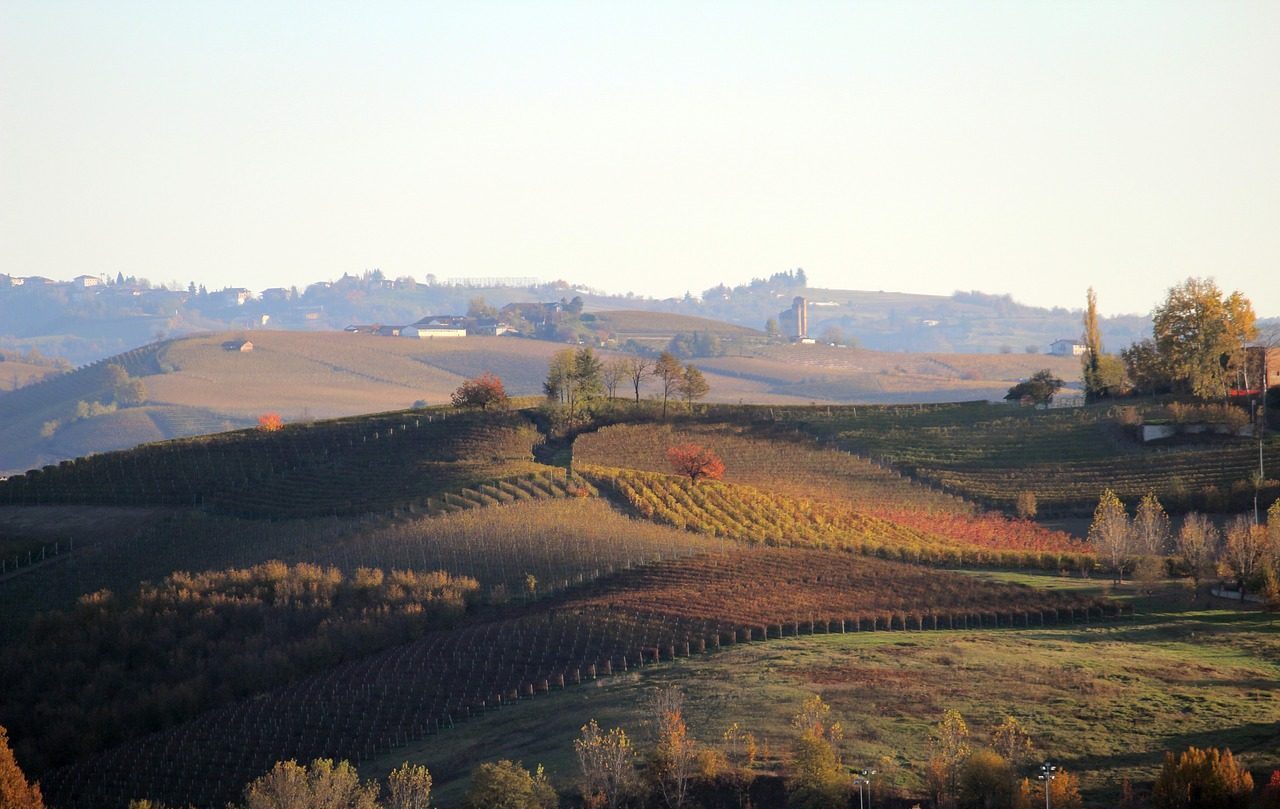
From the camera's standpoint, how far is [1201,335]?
321ft

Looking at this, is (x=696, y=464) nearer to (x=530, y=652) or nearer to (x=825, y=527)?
(x=825, y=527)

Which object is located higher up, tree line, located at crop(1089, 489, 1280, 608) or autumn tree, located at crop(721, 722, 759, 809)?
tree line, located at crop(1089, 489, 1280, 608)

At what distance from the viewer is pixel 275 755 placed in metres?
48.2

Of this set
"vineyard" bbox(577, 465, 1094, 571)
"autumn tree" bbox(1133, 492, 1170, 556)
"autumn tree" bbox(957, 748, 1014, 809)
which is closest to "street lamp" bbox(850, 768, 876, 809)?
"autumn tree" bbox(957, 748, 1014, 809)

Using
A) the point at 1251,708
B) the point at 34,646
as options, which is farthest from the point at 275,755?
the point at 1251,708

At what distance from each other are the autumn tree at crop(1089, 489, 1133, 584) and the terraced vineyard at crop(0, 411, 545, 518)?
32.4m

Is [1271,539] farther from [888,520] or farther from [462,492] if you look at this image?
[462,492]

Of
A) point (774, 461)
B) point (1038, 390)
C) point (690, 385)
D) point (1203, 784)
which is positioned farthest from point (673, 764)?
point (690, 385)

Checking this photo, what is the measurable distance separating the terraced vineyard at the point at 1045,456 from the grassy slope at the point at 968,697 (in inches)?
1071

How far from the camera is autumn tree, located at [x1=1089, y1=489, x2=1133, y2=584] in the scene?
6494cm

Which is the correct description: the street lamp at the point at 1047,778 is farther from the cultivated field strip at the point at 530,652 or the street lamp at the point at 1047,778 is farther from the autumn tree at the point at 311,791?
the cultivated field strip at the point at 530,652

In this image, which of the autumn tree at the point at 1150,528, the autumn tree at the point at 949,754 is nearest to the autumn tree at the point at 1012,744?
the autumn tree at the point at 949,754

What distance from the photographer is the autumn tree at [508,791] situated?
36719 mm

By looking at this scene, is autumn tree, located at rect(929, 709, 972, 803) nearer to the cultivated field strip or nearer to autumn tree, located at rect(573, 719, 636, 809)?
autumn tree, located at rect(573, 719, 636, 809)
